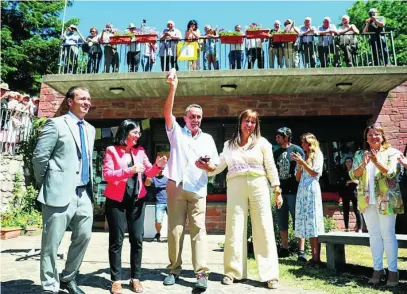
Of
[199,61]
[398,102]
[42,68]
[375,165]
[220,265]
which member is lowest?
[220,265]

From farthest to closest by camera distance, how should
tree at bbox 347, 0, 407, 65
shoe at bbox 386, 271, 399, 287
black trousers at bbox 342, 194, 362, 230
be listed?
tree at bbox 347, 0, 407, 65 < black trousers at bbox 342, 194, 362, 230 < shoe at bbox 386, 271, 399, 287

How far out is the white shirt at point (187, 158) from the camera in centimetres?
324

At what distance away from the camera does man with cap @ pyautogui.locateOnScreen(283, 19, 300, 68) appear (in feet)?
27.0

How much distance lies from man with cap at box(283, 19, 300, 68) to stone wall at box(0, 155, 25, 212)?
762cm

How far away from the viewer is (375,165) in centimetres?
335

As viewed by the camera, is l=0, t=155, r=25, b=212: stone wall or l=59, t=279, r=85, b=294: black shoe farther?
l=0, t=155, r=25, b=212: stone wall

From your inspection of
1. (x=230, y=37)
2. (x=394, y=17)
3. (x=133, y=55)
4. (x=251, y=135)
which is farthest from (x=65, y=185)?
(x=394, y=17)

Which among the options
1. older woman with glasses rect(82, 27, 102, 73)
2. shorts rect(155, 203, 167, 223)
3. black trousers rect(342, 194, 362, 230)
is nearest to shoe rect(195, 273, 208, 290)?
shorts rect(155, 203, 167, 223)

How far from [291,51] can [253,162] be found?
5.88m

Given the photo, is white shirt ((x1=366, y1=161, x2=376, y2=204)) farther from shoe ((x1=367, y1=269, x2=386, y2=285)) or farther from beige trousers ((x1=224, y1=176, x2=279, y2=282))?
beige trousers ((x1=224, y1=176, x2=279, y2=282))

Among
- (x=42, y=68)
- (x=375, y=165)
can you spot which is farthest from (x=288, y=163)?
(x=42, y=68)

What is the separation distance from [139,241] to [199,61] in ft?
20.5

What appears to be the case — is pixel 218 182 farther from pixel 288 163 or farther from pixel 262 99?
pixel 288 163

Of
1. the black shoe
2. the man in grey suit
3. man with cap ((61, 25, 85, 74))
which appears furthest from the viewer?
man with cap ((61, 25, 85, 74))
